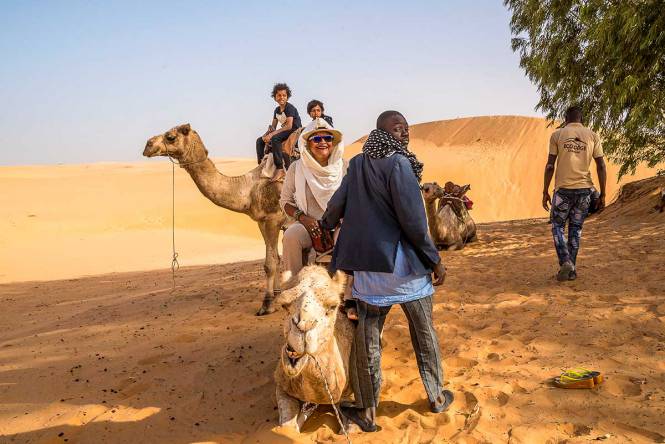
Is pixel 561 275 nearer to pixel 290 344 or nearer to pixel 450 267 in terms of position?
pixel 450 267

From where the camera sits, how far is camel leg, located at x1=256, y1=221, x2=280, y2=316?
23.1ft

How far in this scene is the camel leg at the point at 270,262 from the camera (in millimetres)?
7054

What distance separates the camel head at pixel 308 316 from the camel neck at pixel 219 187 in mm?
3982

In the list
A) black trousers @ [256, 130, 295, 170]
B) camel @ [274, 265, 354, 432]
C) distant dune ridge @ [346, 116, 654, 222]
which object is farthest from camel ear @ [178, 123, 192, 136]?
distant dune ridge @ [346, 116, 654, 222]

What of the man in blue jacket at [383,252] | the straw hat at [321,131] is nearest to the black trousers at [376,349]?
the man in blue jacket at [383,252]

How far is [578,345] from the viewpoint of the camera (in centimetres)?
472

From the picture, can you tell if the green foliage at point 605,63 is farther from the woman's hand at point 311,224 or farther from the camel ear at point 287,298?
the camel ear at point 287,298

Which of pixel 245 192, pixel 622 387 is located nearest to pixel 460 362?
pixel 622 387

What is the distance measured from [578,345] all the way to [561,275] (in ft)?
7.11

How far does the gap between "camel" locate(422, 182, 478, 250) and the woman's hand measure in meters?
5.02

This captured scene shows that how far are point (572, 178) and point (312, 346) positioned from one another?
187 inches

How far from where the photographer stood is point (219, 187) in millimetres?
7199

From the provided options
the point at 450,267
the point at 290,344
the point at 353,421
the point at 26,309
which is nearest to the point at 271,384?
the point at 353,421

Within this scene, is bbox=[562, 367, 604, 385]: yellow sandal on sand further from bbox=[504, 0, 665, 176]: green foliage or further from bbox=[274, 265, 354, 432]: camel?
bbox=[504, 0, 665, 176]: green foliage
